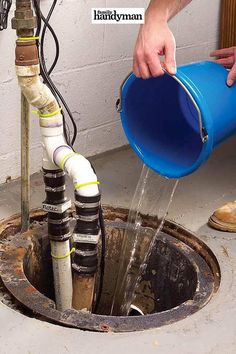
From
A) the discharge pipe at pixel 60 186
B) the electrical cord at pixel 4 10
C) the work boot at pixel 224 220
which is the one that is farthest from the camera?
the work boot at pixel 224 220

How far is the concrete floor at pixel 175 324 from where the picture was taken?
1078 millimetres

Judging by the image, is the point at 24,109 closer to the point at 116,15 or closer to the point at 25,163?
the point at 25,163

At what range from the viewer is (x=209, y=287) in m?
1.32

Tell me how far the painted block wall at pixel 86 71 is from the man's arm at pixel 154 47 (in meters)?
0.50

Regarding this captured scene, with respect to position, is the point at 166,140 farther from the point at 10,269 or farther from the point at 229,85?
the point at 10,269

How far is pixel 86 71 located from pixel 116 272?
2.42ft

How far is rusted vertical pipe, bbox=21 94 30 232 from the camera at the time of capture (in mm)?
1327

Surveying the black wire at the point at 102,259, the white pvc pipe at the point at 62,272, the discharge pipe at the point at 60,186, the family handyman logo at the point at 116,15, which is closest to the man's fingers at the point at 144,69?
the family handyman logo at the point at 116,15

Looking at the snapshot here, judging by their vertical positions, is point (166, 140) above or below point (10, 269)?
above

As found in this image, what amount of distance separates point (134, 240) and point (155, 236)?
7 cm

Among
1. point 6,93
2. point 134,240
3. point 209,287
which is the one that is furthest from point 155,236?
point 6,93

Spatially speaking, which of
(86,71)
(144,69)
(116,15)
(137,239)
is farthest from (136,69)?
(86,71)

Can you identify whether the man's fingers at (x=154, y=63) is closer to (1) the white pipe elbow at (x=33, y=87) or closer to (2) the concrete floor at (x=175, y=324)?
(1) the white pipe elbow at (x=33, y=87)

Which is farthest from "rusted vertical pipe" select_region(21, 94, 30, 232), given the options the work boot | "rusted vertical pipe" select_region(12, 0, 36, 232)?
the work boot
